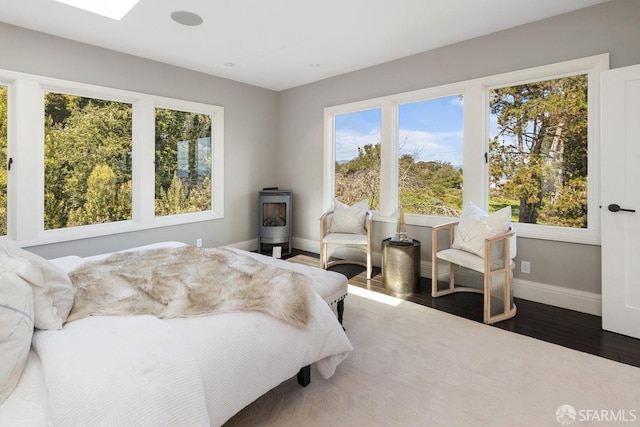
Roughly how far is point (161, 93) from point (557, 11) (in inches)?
165

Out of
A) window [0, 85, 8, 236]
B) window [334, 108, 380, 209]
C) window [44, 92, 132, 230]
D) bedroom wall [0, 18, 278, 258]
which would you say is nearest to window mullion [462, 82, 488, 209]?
window [334, 108, 380, 209]

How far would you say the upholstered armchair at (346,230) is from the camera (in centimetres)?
402

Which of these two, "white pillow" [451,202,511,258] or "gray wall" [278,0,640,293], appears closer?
"gray wall" [278,0,640,293]

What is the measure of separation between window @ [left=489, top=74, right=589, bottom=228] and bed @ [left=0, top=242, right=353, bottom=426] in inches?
104

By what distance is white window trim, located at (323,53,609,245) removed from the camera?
2859 mm

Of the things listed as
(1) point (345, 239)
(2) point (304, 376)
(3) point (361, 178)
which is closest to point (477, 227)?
(1) point (345, 239)

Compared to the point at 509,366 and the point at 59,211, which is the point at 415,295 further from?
the point at 59,211

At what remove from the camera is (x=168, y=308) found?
5.28 ft

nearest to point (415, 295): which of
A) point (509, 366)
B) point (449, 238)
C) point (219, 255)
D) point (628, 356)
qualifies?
point (449, 238)

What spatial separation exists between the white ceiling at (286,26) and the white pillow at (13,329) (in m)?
2.47

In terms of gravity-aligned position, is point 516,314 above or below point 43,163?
below

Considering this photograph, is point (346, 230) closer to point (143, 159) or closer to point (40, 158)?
point (143, 159)

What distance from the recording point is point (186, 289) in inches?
72.3

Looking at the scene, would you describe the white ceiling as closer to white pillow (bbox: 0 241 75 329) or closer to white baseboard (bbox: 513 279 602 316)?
white pillow (bbox: 0 241 75 329)
